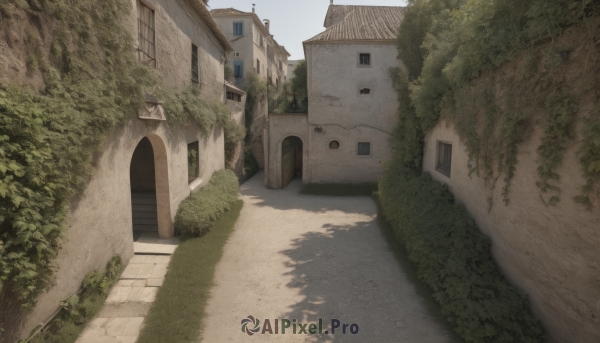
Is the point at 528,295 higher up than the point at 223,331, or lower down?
higher up

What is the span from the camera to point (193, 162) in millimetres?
10852

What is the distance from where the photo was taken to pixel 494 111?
5.65 metres

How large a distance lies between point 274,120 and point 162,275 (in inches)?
428

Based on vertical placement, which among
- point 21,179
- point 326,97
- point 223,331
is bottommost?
point 223,331

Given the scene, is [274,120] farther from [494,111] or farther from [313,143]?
[494,111]

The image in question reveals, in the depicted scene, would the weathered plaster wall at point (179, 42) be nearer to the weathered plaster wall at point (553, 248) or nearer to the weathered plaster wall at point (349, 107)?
the weathered plaster wall at point (349, 107)

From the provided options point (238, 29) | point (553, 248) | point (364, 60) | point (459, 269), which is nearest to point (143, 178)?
point (459, 269)

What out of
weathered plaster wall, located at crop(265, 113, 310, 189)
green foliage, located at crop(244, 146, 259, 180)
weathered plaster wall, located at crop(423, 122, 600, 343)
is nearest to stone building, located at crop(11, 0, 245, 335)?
weathered plaster wall, located at crop(265, 113, 310, 189)

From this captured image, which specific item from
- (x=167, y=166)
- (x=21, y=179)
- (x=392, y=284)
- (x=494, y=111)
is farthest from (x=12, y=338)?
(x=494, y=111)

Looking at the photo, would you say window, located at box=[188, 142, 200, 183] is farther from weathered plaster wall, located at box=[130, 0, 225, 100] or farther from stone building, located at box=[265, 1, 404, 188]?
stone building, located at box=[265, 1, 404, 188]

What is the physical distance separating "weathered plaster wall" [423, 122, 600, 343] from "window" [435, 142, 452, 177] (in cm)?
233

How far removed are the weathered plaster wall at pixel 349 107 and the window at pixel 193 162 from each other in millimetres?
6744

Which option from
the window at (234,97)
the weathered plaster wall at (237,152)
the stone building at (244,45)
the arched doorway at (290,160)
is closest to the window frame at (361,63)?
the arched doorway at (290,160)

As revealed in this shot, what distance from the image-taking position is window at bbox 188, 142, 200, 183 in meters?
10.7
